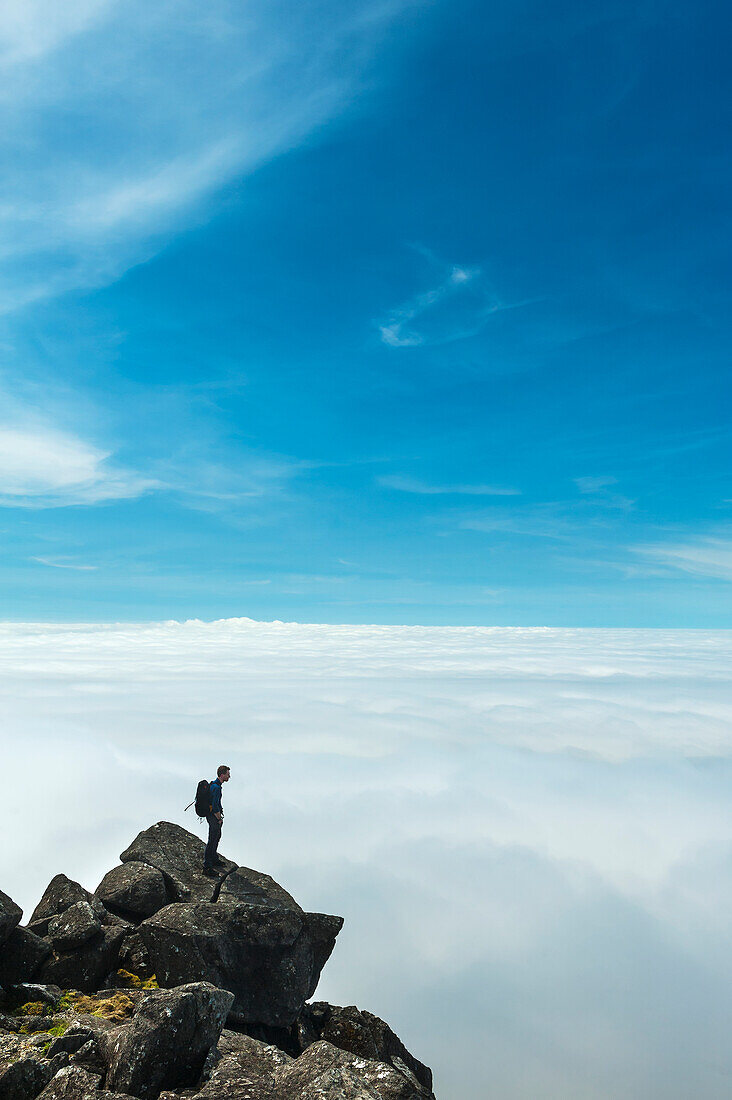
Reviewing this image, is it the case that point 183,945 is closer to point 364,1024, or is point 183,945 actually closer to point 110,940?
point 110,940

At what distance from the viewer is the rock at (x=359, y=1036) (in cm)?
1703

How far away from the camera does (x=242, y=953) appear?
18.6m

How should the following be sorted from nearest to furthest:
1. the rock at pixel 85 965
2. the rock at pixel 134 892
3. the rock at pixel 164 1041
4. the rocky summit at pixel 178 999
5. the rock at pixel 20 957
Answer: the rock at pixel 164 1041 < the rocky summit at pixel 178 999 < the rock at pixel 20 957 < the rock at pixel 85 965 < the rock at pixel 134 892

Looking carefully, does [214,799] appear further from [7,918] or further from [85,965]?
[7,918]

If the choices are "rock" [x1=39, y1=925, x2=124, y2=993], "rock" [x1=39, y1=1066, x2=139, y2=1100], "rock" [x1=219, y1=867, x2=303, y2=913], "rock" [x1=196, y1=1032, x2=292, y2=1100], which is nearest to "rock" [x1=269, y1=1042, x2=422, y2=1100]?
"rock" [x1=196, y1=1032, x2=292, y2=1100]

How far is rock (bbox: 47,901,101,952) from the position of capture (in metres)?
16.5

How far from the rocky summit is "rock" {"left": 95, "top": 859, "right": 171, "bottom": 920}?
46 mm

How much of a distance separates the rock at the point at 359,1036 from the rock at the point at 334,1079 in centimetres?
473

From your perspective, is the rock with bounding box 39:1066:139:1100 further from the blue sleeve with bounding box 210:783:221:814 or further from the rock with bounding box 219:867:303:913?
the blue sleeve with bounding box 210:783:221:814

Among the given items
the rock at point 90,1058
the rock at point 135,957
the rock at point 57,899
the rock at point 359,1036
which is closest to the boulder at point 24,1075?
the rock at point 90,1058

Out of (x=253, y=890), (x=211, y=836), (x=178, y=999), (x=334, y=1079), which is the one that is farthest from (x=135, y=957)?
(x=334, y=1079)

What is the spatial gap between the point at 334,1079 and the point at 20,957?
34.3 feet

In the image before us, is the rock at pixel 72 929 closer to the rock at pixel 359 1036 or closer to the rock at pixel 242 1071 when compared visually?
the rock at pixel 242 1071

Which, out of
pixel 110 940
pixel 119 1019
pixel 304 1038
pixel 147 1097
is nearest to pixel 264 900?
pixel 304 1038
